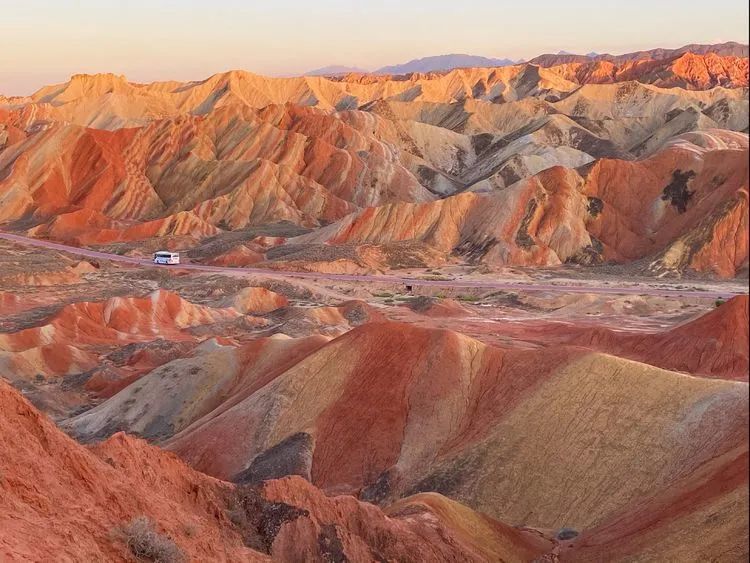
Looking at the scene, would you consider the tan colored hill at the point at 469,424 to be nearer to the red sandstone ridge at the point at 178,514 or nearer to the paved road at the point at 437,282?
the red sandstone ridge at the point at 178,514

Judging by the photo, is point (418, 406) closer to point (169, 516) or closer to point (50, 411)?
point (169, 516)

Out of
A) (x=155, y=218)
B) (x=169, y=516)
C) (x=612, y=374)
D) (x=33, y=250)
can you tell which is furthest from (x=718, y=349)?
(x=155, y=218)

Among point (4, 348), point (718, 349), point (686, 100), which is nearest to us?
point (718, 349)

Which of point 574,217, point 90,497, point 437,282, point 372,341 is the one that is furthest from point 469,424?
point 574,217

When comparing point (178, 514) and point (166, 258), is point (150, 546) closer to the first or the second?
point (178, 514)

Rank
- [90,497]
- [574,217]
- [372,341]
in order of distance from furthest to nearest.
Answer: [574,217] < [372,341] < [90,497]
